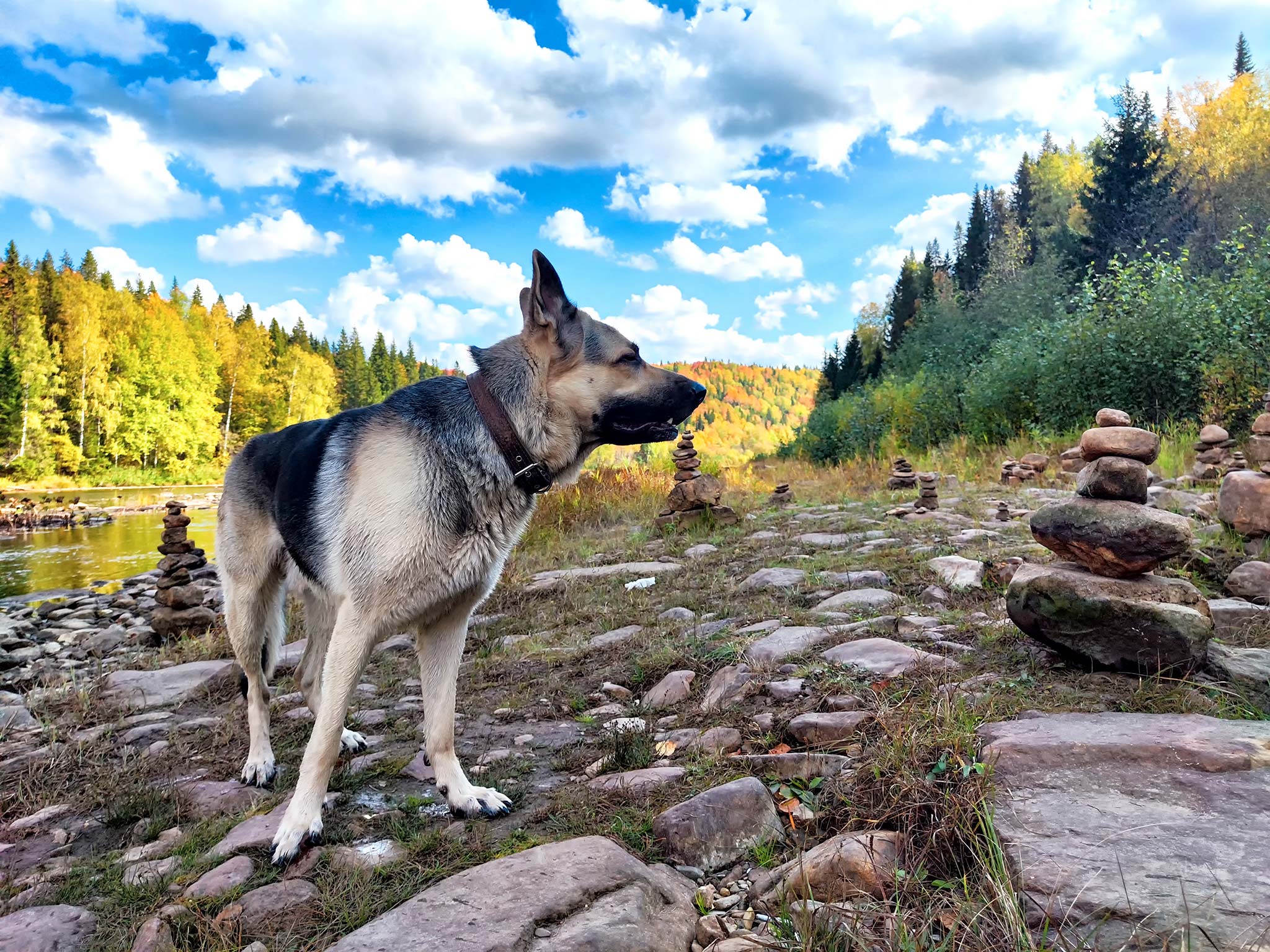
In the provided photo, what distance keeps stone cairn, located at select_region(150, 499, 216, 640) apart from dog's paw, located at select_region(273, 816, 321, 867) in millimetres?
4925

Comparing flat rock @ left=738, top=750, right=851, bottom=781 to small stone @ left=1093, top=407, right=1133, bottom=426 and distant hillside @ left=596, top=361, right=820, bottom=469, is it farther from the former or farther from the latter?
distant hillside @ left=596, top=361, right=820, bottom=469

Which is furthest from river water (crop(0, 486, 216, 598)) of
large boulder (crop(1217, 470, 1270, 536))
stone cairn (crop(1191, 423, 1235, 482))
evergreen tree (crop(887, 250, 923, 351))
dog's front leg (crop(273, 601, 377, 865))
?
evergreen tree (crop(887, 250, 923, 351))

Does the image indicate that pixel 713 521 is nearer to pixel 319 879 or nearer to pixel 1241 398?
pixel 319 879

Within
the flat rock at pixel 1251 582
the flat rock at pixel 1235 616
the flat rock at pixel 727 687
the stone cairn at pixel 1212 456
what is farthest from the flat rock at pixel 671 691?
the stone cairn at pixel 1212 456

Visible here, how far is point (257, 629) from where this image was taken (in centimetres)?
375

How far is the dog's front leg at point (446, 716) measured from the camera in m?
2.82

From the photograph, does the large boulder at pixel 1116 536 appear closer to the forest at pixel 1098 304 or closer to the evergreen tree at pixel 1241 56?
the forest at pixel 1098 304

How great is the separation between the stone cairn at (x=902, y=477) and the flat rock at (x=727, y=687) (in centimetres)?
853

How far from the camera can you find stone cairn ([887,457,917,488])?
37.1 ft

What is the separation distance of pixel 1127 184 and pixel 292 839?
4621 cm

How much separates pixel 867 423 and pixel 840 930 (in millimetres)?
25408

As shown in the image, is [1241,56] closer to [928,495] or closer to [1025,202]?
[1025,202]

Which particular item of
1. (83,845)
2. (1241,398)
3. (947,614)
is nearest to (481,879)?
(83,845)

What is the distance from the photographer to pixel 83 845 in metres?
2.87
